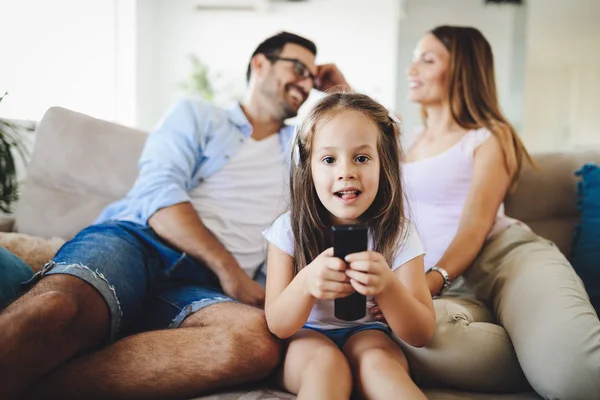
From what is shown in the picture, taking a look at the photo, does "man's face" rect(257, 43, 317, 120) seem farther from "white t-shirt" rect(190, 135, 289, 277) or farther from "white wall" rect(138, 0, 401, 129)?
"white wall" rect(138, 0, 401, 129)

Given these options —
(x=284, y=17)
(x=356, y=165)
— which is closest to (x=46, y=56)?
(x=356, y=165)

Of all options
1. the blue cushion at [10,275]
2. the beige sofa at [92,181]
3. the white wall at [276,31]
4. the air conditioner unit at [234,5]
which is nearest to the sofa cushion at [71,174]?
the beige sofa at [92,181]

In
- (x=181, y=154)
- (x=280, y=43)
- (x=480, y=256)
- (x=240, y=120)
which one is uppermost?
(x=280, y=43)

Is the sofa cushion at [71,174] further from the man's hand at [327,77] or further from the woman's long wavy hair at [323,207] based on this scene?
→ the woman's long wavy hair at [323,207]

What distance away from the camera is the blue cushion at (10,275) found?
3.42ft

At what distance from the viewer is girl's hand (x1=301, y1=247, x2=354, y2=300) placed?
0.82 m

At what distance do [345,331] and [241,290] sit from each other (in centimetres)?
40

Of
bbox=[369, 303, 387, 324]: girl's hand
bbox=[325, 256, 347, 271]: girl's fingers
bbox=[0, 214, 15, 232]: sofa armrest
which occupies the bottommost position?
bbox=[369, 303, 387, 324]: girl's hand

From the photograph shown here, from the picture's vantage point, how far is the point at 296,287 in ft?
3.03

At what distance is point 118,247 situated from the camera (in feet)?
4.09

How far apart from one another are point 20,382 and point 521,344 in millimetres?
963

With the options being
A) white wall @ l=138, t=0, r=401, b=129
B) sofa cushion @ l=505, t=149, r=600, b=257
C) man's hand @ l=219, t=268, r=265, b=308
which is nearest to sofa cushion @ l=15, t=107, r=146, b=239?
man's hand @ l=219, t=268, r=265, b=308

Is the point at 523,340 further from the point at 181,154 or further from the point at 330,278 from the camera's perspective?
the point at 181,154

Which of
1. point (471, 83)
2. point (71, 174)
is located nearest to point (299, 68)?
point (471, 83)
